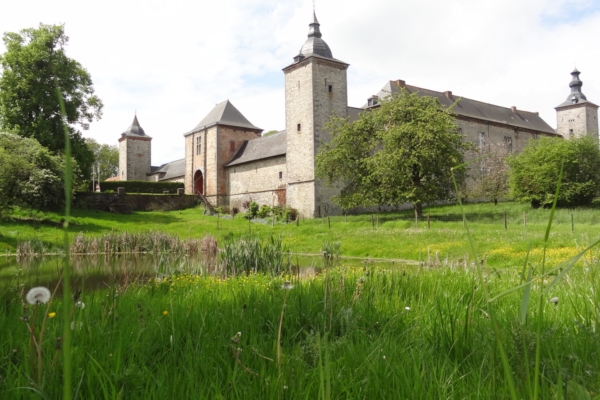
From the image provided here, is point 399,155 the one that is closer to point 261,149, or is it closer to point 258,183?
point 258,183

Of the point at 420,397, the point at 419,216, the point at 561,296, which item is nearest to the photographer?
the point at 420,397

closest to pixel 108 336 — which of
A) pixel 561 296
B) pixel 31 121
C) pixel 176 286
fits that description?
pixel 176 286

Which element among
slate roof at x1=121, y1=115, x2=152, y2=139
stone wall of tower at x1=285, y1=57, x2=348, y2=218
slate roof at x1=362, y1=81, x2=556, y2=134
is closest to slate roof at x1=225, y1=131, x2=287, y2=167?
stone wall of tower at x1=285, y1=57, x2=348, y2=218

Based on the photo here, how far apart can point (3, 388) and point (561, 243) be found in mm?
13283

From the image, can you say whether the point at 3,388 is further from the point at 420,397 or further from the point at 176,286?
the point at 176,286

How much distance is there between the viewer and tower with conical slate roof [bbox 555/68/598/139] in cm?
4978

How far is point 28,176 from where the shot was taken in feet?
65.0

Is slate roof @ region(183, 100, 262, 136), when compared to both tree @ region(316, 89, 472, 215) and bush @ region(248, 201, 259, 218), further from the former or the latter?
tree @ region(316, 89, 472, 215)

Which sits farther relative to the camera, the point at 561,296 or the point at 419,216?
the point at 419,216

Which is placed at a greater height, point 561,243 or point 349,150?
point 349,150

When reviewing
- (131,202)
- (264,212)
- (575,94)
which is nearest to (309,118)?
(264,212)

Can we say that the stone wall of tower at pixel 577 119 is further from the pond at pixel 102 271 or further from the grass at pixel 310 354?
the grass at pixel 310 354

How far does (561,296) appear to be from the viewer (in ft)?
12.2

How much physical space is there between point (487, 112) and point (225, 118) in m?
25.6
